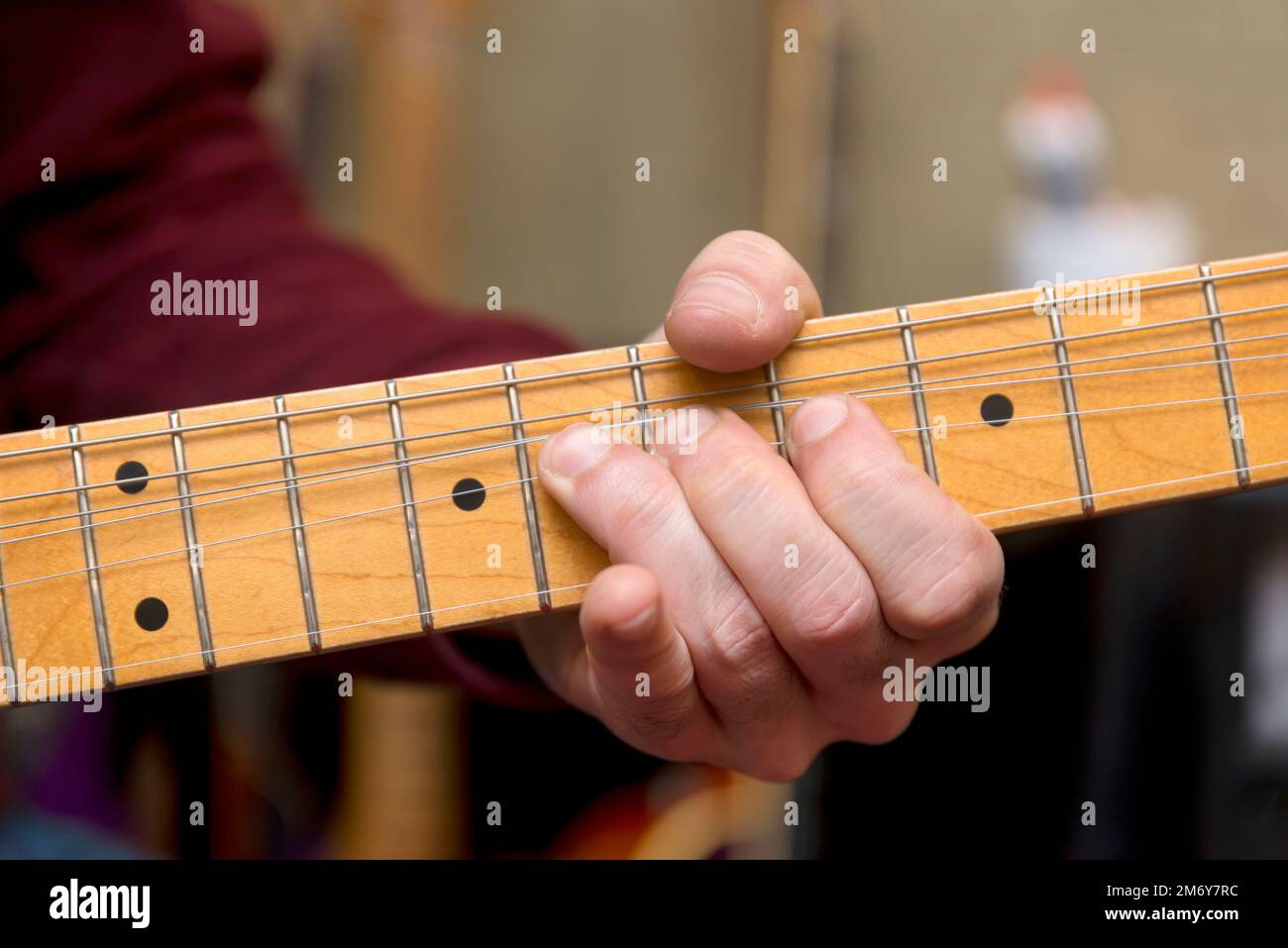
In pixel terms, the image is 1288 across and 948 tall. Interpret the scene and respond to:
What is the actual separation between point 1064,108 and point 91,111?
1.35 m

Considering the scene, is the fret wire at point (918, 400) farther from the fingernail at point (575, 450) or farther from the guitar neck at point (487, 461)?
the fingernail at point (575, 450)

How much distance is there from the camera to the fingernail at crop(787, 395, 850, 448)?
54 centimetres

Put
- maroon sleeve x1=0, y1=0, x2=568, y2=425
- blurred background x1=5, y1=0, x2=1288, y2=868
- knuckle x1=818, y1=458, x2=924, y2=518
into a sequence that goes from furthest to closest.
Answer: blurred background x1=5, y1=0, x2=1288, y2=868 < maroon sleeve x1=0, y1=0, x2=568, y2=425 < knuckle x1=818, y1=458, x2=924, y2=518

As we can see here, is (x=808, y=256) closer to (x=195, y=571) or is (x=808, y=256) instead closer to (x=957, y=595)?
(x=957, y=595)

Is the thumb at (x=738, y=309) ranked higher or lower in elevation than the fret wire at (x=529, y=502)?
higher

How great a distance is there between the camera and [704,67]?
176 centimetres

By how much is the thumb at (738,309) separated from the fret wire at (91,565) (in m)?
0.34

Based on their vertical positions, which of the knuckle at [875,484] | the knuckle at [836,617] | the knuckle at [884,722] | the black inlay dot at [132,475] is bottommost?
the knuckle at [884,722]

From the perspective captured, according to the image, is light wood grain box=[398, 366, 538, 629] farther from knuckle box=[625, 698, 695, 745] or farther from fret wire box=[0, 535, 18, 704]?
fret wire box=[0, 535, 18, 704]

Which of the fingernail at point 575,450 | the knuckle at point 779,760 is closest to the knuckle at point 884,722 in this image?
the knuckle at point 779,760

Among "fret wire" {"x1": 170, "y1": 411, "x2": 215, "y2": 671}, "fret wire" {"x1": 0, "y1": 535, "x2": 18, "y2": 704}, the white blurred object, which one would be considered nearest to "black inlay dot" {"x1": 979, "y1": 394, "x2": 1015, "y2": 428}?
"fret wire" {"x1": 170, "y1": 411, "x2": 215, "y2": 671}

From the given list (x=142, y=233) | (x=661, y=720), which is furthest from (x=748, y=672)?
(x=142, y=233)

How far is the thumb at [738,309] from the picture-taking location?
0.54 metres

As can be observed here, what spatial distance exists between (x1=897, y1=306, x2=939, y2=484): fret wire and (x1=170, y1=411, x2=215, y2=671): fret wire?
0.41 meters
